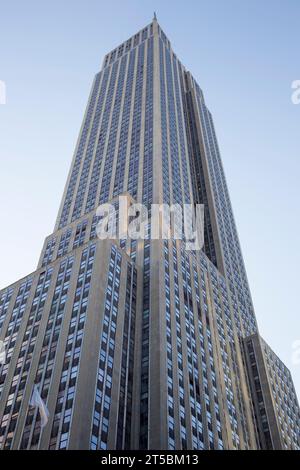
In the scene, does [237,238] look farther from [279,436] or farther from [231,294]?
[279,436]

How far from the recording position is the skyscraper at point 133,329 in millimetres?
72500

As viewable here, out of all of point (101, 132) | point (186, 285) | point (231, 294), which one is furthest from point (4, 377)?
point (101, 132)

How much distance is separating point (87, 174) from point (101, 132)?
20.6 metres

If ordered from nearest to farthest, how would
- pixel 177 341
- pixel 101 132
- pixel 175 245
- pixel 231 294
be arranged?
pixel 177 341 → pixel 175 245 → pixel 231 294 → pixel 101 132

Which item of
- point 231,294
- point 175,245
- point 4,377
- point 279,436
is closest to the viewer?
point 4,377

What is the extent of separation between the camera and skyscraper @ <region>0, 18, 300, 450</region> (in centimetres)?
7250

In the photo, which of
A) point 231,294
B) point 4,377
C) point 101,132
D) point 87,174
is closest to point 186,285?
point 231,294

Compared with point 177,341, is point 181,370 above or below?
below

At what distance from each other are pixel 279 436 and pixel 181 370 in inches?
1212

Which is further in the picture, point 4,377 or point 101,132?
point 101,132

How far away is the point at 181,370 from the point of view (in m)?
84.0

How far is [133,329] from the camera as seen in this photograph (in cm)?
8769
